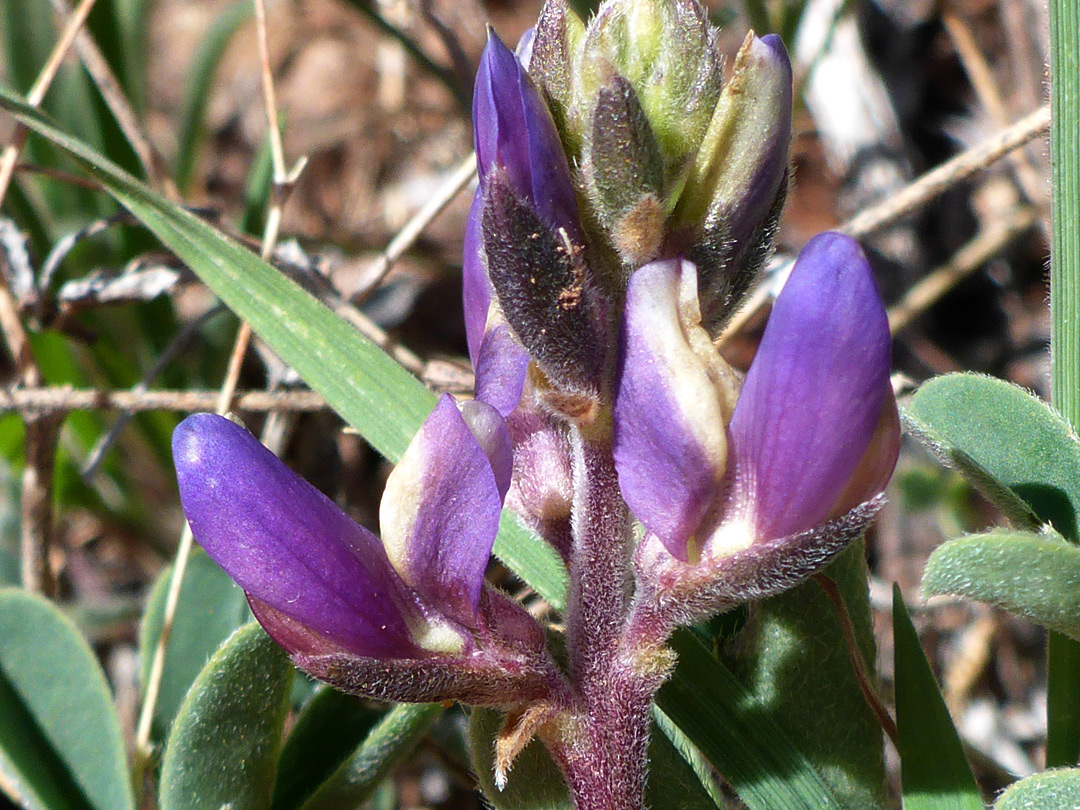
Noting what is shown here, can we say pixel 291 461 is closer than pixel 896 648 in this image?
No

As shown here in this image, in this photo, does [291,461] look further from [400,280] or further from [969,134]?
[969,134]

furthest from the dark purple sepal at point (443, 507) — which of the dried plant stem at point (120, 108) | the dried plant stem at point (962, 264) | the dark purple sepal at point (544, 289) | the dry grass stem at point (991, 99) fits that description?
the dry grass stem at point (991, 99)

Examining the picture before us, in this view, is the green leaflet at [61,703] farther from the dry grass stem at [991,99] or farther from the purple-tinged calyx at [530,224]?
the dry grass stem at [991,99]

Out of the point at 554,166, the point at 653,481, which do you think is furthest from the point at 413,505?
the point at 554,166

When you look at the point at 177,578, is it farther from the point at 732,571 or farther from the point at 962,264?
the point at 962,264

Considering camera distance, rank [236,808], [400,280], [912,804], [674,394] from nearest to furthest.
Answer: [674,394] < [912,804] < [236,808] < [400,280]

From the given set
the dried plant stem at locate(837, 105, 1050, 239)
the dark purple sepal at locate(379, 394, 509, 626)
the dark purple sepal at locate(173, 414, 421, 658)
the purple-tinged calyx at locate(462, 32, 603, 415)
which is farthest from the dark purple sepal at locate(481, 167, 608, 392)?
the dried plant stem at locate(837, 105, 1050, 239)

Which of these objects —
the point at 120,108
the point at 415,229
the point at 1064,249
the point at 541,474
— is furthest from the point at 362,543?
the point at 120,108
